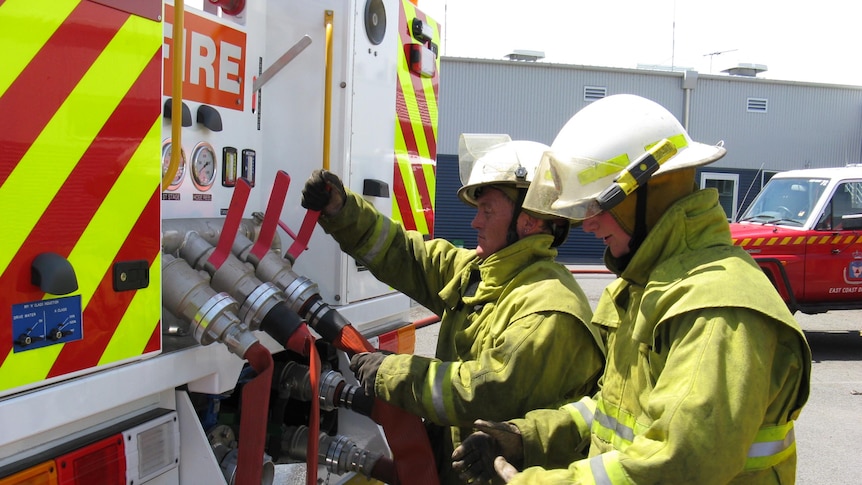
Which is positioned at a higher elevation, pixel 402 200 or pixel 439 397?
pixel 402 200

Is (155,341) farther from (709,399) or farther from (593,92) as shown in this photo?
(593,92)

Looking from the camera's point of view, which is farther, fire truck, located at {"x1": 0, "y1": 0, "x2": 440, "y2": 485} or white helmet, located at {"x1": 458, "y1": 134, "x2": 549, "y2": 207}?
white helmet, located at {"x1": 458, "y1": 134, "x2": 549, "y2": 207}

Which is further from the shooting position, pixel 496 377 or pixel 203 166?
pixel 203 166

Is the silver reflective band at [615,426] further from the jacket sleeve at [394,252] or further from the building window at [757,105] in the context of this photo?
the building window at [757,105]

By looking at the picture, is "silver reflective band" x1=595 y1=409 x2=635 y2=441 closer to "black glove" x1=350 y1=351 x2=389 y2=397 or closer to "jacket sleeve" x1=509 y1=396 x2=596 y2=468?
"jacket sleeve" x1=509 y1=396 x2=596 y2=468

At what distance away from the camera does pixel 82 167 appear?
1.62m

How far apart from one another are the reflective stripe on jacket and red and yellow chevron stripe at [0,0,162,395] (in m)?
1.04

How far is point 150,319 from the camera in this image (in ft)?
6.01

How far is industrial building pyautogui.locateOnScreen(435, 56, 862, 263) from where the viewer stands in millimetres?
18891

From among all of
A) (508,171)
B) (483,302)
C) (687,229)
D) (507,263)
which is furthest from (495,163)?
(687,229)

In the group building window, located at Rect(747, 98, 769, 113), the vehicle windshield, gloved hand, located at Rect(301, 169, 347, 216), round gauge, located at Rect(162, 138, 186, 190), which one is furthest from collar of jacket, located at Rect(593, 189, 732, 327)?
building window, located at Rect(747, 98, 769, 113)

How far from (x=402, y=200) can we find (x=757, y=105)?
19.7 meters

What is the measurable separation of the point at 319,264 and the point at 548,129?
17236 millimetres

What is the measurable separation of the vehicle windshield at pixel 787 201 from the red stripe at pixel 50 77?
8634 mm
